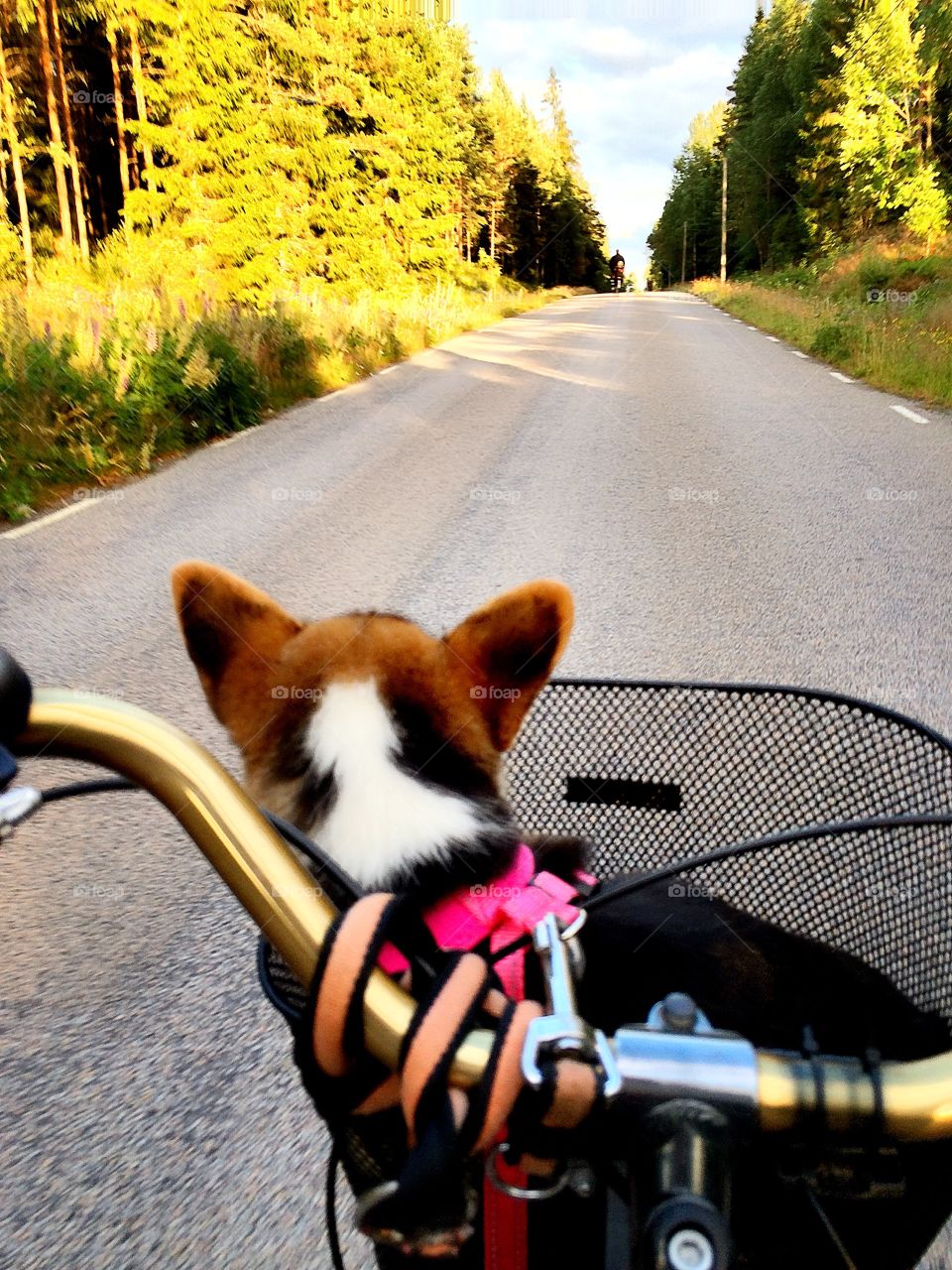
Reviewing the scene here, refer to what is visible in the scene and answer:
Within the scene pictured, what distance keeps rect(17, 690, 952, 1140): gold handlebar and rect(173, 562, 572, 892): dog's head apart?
185 mm

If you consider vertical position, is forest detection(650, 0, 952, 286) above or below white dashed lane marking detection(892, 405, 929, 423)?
above

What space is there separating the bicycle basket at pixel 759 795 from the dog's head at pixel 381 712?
0.44 meters

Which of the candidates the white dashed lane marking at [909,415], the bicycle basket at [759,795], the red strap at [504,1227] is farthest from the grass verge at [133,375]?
the white dashed lane marking at [909,415]

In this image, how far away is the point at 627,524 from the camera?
6031 millimetres

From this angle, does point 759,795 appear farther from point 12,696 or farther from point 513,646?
point 12,696

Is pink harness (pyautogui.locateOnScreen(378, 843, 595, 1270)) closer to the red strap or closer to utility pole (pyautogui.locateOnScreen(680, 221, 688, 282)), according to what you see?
the red strap

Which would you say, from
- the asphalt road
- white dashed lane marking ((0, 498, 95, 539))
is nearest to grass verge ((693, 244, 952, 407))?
the asphalt road

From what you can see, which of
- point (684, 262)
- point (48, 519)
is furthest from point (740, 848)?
point (684, 262)

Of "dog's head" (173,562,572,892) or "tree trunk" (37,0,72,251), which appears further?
"tree trunk" (37,0,72,251)

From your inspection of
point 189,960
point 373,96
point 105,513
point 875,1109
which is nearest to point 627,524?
point 105,513

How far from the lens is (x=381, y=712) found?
0.88 metres

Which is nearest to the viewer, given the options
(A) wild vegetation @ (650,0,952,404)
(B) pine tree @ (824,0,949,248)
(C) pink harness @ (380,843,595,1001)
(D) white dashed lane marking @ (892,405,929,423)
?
(C) pink harness @ (380,843,595,1001)

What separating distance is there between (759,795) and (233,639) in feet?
3.09

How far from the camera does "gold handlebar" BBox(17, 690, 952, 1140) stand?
56 centimetres
